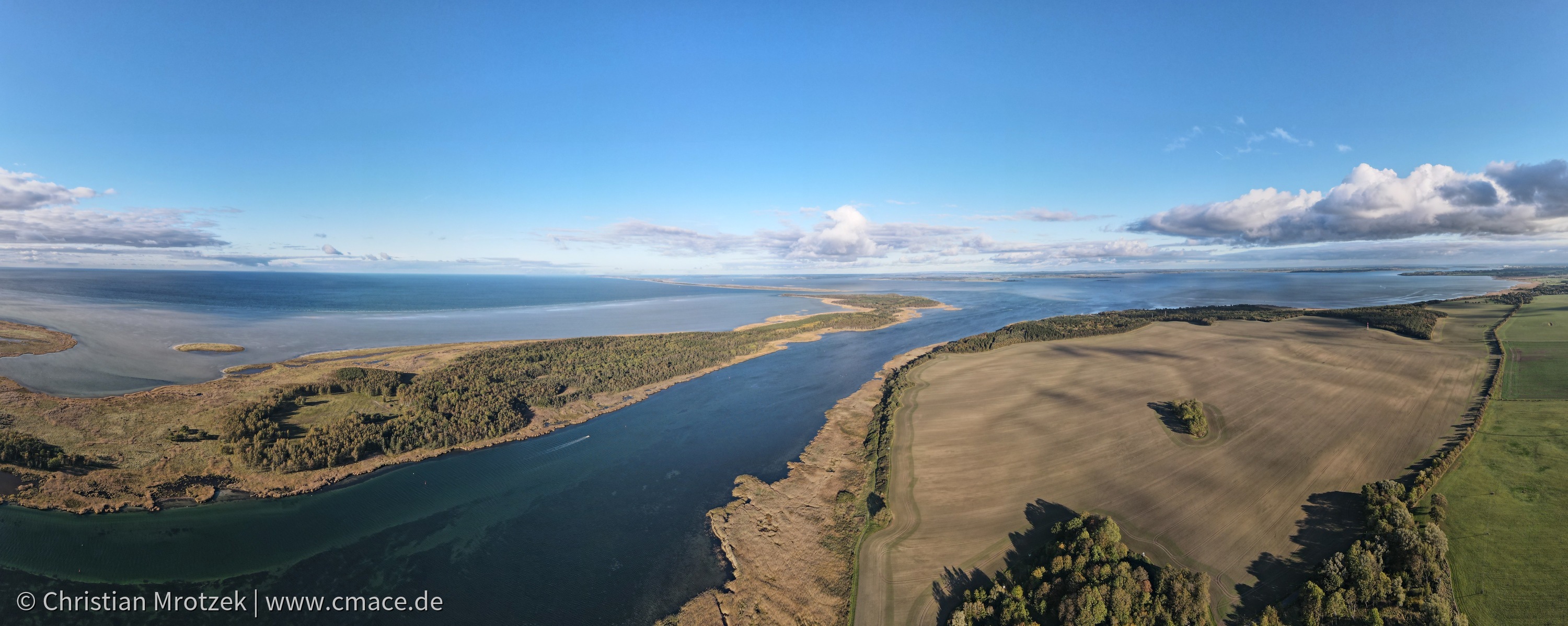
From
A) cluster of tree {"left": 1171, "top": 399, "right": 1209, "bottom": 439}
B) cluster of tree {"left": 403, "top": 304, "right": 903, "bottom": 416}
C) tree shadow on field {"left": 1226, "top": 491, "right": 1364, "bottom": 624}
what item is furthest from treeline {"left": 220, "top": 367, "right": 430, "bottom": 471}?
cluster of tree {"left": 1171, "top": 399, "right": 1209, "bottom": 439}

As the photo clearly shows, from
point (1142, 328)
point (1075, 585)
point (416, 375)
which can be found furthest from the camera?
point (1142, 328)

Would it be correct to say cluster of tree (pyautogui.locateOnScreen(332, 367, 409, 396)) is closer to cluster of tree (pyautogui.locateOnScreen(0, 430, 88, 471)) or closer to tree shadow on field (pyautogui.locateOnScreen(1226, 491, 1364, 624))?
cluster of tree (pyautogui.locateOnScreen(0, 430, 88, 471))


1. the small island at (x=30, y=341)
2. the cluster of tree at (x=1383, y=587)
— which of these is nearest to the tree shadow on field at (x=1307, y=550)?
the cluster of tree at (x=1383, y=587)

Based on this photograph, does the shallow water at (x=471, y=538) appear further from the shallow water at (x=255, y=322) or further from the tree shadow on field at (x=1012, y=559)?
the shallow water at (x=255, y=322)

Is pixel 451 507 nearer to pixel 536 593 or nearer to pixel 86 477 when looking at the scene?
pixel 536 593

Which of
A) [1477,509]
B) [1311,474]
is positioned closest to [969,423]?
[1311,474]

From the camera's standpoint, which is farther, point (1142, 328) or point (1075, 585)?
point (1142, 328)

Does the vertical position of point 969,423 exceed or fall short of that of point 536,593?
it exceeds it
